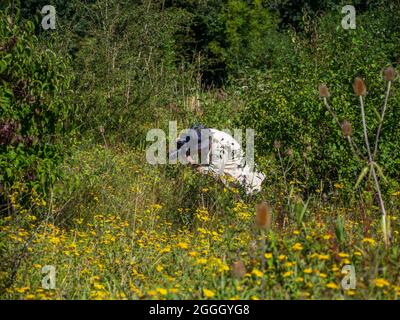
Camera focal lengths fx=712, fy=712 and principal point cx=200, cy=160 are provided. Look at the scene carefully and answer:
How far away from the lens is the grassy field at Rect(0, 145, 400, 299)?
3.69 m

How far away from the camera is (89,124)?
1080cm

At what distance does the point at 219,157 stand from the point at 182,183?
51 centimetres

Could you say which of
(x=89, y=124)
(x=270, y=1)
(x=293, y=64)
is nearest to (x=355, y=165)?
(x=293, y=64)

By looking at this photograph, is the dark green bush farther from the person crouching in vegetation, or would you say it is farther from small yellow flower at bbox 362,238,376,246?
small yellow flower at bbox 362,238,376,246

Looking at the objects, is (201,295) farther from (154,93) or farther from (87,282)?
(154,93)

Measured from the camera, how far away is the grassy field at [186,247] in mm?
3691

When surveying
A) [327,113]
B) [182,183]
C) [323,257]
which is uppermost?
[327,113]

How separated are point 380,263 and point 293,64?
16.1 feet

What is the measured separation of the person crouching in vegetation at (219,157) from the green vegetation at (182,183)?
16cm

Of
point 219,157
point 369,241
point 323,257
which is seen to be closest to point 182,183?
point 219,157

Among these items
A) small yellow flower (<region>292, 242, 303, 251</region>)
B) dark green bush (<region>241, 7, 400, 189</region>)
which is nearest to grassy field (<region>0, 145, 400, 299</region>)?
small yellow flower (<region>292, 242, 303, 251</region>)

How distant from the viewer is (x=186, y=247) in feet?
15.6

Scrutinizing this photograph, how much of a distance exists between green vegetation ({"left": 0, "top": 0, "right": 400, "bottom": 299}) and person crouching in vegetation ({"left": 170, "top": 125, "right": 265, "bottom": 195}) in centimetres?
16

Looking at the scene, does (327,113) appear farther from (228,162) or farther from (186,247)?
(186,247)
